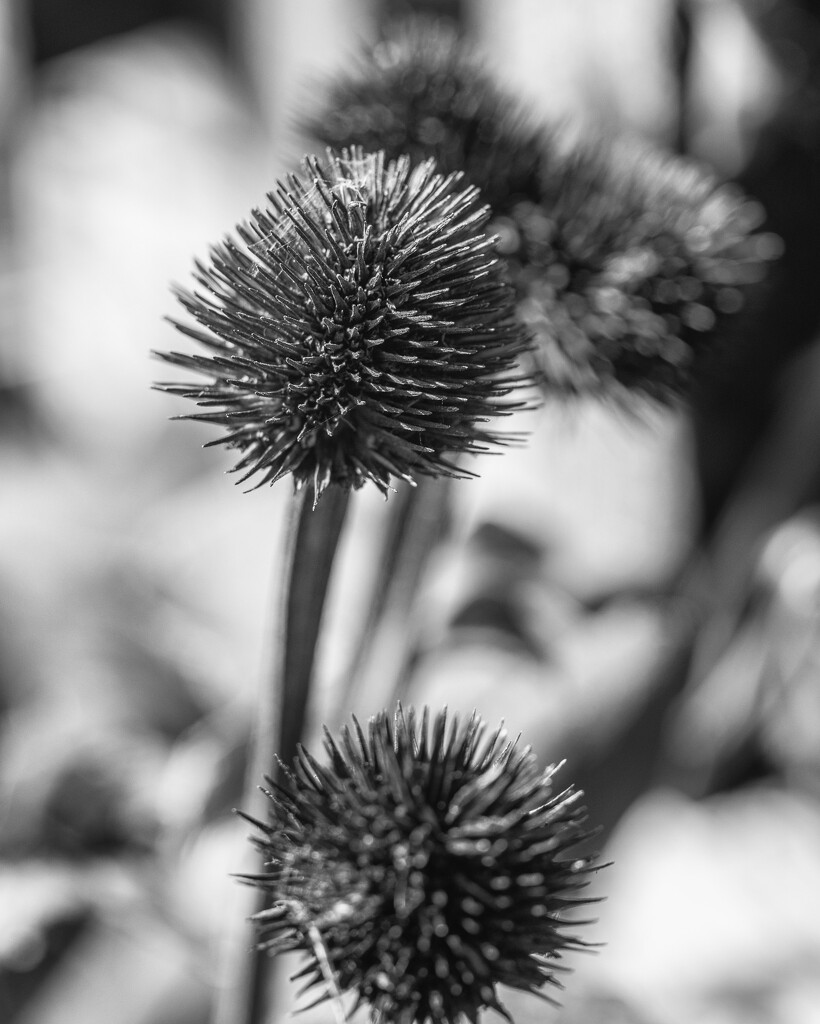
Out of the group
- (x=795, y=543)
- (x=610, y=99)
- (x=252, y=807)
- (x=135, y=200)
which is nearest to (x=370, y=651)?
(x=252, y=807)

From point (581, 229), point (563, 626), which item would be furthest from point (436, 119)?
point (563, 626)

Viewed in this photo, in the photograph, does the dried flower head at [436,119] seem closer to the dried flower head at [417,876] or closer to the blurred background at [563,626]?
the blurred background at [563,626]

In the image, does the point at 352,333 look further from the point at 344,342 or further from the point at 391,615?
the point at 391,615

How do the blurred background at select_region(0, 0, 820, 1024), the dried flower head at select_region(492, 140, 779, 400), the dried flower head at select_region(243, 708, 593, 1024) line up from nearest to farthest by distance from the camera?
the dried flower head at select_region(243, 708, 593, 1024) < the dried flower head at select_region(492, 140, 779, 400) < the blurred background at select_region(0, 0, 820, 1024)

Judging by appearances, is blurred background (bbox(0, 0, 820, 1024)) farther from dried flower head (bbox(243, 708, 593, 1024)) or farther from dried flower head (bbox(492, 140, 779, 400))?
dried flower head (bbox(243, 708, 593, 1024))

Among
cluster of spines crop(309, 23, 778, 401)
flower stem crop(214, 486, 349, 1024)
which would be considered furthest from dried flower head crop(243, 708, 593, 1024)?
cluster of spines crop(309, 23, 778, 401)

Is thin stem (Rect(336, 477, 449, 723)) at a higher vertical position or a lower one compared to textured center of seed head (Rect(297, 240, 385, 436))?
higher
